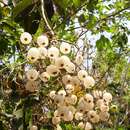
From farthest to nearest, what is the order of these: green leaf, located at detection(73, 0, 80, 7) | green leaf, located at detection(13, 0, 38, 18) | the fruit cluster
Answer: green leaf, located at detection(73, 0, 80, 7) → green leaf, located at detection(13, 0, 38, 18) → the fruit cluster

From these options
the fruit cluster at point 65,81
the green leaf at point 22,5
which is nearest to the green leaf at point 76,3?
the green leaf at point 22,5

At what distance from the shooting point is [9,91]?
127 cm

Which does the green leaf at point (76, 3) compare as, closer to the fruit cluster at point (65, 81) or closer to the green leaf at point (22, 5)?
the green leaf at point (22, 5)

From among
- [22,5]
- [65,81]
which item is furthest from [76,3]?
[65,81]

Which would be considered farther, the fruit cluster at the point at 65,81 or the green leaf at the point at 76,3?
the green leaf at the point at 76,3

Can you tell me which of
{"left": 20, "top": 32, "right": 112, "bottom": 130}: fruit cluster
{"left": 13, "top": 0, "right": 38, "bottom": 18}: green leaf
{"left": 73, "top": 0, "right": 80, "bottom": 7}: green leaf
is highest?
{"left": 73, "top": 0, "right": 80, "bottom": 7}: green leaf

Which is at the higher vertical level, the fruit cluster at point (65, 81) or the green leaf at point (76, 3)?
the green leaf at point (76, 3)

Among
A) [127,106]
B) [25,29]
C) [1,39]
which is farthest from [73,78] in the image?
[127,106]

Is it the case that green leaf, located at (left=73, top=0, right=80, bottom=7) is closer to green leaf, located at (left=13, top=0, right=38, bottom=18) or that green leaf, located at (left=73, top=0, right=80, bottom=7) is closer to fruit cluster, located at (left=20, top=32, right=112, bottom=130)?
green leaf, located at (left=13, top=0, right=38, bottom=18)

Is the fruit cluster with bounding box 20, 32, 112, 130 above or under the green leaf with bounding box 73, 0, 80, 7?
under

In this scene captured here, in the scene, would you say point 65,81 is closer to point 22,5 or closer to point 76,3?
point 22,5

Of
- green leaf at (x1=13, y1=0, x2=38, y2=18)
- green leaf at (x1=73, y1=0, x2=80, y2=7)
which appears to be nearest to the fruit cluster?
green leaf at (x1=13, y1=0, x2=38, y2=18)

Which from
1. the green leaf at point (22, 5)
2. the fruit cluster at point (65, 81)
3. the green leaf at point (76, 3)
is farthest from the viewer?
the green leaf at point (76, 3)

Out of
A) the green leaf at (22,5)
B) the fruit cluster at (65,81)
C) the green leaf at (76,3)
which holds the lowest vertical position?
the fruit cluster at (65,81)
